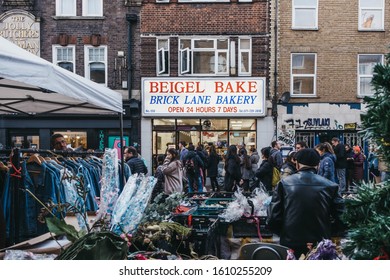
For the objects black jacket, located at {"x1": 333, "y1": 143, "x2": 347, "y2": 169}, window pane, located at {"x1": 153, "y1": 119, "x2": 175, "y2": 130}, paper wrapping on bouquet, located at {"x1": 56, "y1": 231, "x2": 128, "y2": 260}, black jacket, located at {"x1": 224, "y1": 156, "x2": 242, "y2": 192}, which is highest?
window pane, located at {"x1": 153, "y1": 119, "x2": 175, "y2": 130}

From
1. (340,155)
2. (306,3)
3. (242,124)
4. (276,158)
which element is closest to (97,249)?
(276,158)

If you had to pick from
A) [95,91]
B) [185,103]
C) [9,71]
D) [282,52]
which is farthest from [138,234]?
[282,52]

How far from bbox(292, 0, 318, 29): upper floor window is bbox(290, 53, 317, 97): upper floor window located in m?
1.10

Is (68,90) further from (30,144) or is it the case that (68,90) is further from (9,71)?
(30,144)

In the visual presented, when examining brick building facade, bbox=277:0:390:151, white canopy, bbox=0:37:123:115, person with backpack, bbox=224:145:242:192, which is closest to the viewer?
white canopy, bbox=0:37:123:115

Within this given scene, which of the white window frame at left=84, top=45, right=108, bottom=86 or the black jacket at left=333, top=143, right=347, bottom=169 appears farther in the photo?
the white window frame at left=84, top=45, right=108, bottom=86

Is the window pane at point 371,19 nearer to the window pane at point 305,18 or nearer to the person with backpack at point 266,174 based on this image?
the window pane at point 305,18

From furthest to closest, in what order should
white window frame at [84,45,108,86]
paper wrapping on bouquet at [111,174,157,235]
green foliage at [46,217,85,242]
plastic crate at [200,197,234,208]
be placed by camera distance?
white window frame at [84,45,108,86]
plastic crate at [200,197,234,208]
paper wrapping on bouquet at [111,174,157,235]
green foliage at [46,217,85,242]

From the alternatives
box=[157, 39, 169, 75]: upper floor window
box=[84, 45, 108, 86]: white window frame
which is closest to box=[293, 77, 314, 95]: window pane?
box=[157, 39, 169, 75]: upper floor window

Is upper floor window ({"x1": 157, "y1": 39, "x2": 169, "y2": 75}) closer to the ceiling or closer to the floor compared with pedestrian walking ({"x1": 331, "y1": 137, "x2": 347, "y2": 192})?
closer to the ceiling

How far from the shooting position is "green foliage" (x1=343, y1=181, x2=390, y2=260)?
1.82 meters

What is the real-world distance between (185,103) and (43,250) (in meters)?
14.5

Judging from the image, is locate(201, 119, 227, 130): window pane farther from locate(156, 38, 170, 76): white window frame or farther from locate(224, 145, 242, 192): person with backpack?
locate(224, 145, 242, 192): person with backpack

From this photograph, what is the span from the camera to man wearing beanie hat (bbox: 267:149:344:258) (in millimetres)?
3963
